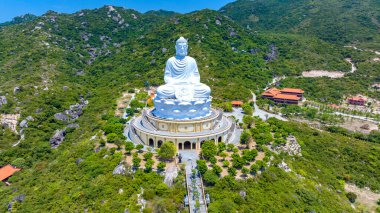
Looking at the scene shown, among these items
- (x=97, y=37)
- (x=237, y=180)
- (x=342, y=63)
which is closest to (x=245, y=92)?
(x=237, y=180)

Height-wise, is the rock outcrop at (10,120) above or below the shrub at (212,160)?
below

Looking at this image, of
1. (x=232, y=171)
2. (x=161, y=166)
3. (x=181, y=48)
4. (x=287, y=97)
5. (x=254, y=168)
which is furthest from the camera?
(x=287, y=97)

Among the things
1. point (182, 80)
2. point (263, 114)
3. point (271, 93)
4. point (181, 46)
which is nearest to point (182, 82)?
point (182, 80)

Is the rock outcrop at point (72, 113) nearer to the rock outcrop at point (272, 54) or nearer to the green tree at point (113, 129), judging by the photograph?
the green tree at point (113, 129)

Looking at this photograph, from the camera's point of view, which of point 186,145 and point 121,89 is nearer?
point 186,145

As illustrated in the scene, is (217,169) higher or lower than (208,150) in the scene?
lower

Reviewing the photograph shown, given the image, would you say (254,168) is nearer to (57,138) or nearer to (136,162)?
(136,162)

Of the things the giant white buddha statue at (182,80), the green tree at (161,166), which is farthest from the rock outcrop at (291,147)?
the green tree at (161,166)

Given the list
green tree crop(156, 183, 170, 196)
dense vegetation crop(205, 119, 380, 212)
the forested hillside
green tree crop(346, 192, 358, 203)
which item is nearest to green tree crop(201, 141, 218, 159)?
dense vegetation crop(205, 119, 380, 212)
